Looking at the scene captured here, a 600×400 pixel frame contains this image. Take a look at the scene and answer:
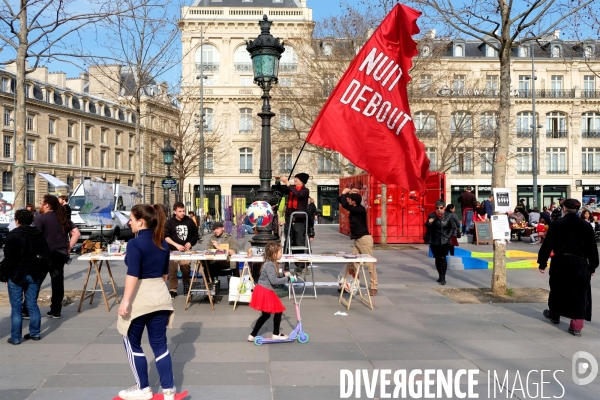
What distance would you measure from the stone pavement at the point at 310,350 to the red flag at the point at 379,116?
7.46 ft

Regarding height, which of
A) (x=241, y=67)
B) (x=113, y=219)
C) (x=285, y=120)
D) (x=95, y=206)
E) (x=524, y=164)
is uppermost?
(x=241, y=67)

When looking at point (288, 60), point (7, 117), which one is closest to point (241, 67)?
point (288, 60)

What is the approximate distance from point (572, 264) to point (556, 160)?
44.6 metres

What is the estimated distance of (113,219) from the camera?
23938 millimetres

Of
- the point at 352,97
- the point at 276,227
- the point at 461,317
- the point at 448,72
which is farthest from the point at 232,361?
the point at 448,72

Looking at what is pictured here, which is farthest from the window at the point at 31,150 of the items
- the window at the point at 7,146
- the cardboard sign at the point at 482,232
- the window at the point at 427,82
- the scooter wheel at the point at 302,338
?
Result: the scooter wheel at the point at 302,338

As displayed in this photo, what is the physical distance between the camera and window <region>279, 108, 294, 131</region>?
2901 centimetres

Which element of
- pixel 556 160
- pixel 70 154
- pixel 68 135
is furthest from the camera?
pixel 70 154

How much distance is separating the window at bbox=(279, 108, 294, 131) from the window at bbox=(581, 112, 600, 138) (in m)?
28.8

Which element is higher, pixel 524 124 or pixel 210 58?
pixel 210 58

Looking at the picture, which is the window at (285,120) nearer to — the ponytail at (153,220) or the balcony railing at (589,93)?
the ponytail at (153,220)

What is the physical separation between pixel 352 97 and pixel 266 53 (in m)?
2.56

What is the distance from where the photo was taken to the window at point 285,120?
29006 mm

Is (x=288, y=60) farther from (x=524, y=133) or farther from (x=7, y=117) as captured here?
(x=7, y=117)
